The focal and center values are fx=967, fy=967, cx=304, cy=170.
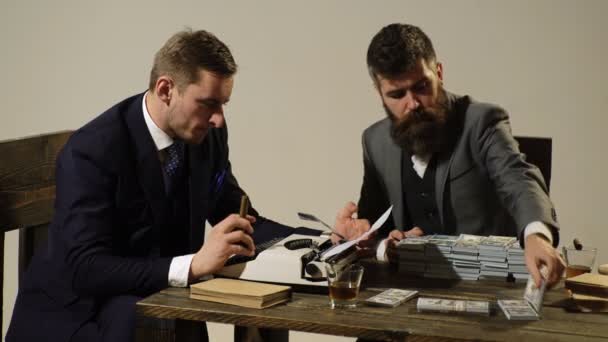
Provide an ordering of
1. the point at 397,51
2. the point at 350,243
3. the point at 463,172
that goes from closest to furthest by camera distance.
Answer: the point at 350,243, the point at 397,51, the point at 463,172

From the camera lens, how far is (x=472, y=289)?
248 cm

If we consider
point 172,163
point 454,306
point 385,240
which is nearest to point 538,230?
point 454,306

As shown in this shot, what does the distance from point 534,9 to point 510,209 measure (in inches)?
62.4

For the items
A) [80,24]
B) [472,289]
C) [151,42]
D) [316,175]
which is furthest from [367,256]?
[80,24]

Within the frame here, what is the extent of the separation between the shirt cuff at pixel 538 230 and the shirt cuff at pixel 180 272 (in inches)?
34.3

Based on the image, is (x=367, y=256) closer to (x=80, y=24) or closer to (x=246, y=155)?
(x=246, y=155)

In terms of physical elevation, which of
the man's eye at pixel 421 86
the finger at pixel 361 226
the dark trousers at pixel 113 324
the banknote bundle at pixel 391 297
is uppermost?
the man's eye at pixel 421 86

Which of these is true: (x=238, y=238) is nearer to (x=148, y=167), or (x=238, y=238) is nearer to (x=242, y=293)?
(x=242, y=293)

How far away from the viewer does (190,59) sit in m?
2.78

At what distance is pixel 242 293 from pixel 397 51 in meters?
1.08

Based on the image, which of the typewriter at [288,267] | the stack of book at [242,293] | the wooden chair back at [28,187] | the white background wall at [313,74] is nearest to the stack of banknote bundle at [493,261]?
the typewriter at [288,267]

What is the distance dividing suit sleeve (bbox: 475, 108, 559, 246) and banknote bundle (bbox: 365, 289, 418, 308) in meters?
0.37

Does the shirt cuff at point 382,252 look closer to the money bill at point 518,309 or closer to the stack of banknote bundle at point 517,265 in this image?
the stack of banknote bundle at point 517,265

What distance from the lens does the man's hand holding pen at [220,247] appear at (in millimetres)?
2453
